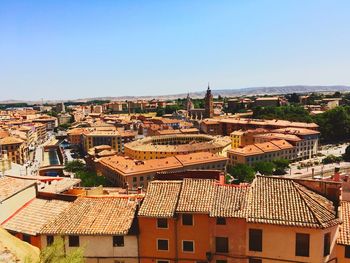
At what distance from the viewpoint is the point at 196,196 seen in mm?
17562

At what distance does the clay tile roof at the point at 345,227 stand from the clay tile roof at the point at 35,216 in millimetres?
13524

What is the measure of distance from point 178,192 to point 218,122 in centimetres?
11100

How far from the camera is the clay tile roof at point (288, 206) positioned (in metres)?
15.8

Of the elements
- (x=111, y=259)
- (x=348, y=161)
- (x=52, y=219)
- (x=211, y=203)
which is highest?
(x=211, y=203)

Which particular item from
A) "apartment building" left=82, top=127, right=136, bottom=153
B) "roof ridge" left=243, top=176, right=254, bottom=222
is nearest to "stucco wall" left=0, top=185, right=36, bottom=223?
"roof ridge" left=243, top=176, right=254, bottom=222

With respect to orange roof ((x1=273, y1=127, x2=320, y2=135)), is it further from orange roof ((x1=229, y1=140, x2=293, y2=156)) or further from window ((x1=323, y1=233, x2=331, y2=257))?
window ((x1=323, y1=233, x2=331, y2=257))

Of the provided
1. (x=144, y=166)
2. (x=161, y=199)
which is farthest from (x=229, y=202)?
(x=144, y=166)

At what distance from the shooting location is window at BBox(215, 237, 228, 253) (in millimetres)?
16891

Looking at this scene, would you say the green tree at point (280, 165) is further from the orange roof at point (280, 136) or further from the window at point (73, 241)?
the window at point (73, 241)

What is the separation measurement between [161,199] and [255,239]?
4690 mm

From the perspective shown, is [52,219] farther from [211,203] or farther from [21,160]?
[21,160]

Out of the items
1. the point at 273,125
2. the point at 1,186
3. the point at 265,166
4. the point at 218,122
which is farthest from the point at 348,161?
the point at 1,186

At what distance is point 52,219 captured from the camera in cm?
1881

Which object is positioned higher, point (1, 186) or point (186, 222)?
point (1, 186)
